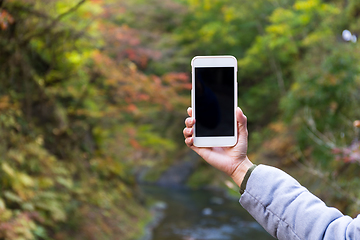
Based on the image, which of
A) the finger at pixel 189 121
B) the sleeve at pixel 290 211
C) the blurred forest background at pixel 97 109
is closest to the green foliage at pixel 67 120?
the blurred forest background at pixel 97 109

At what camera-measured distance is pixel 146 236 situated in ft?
29.3

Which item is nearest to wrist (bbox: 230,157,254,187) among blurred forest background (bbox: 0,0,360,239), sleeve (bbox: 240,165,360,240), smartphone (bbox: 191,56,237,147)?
sleeve (bbox: 240,165,360,240)

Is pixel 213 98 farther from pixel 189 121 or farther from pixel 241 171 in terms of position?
pixel 241 171

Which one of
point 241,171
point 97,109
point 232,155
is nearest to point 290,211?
point 241,171

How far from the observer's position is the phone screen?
165 cm

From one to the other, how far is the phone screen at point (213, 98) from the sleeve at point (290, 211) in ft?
1.53

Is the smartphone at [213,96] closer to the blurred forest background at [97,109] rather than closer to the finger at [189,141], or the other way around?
the finger at [189,141]

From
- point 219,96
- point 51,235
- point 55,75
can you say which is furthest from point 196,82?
point 55,75

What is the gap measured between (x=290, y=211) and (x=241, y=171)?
0.30 m

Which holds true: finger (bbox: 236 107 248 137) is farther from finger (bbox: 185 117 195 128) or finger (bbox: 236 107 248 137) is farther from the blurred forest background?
the blurred forest background

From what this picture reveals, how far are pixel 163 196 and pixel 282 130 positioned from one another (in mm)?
5998

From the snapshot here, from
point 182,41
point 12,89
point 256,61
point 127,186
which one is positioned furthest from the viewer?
point 182,41

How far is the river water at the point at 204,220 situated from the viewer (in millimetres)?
9445

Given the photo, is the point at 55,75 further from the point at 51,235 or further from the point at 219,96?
the point at 219,96
